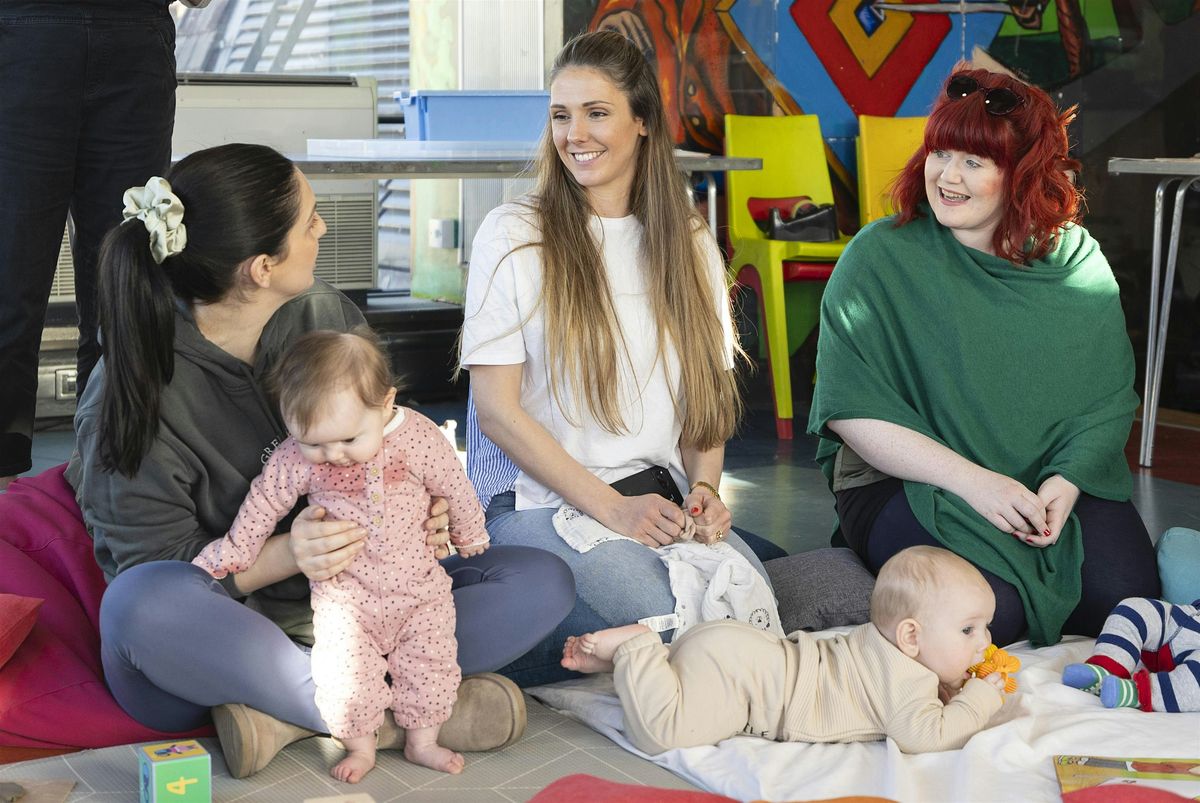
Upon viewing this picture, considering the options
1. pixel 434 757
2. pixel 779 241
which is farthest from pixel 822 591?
pixel 779 241

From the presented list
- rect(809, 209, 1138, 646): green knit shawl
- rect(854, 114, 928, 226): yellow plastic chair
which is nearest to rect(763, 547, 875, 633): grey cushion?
rect(809, 209, 1138, 646): green knit shawl

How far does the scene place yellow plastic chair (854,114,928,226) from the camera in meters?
5.24

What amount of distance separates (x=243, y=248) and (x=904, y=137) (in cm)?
386

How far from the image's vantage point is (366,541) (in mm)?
1886

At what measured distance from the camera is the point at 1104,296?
8.45 feet

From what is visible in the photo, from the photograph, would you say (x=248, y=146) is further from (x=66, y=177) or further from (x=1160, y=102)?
(x=1160, y=102)

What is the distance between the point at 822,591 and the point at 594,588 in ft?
1.48

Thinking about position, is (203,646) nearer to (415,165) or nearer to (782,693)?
(782,693)

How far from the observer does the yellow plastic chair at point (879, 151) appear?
5238mm

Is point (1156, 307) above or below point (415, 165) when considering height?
below

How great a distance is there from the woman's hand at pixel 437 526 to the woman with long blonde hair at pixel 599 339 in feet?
1.03

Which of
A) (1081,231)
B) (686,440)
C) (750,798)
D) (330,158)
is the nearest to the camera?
(750,798)

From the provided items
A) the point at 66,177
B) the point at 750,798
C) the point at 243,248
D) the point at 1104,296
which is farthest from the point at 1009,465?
the point at 66,177

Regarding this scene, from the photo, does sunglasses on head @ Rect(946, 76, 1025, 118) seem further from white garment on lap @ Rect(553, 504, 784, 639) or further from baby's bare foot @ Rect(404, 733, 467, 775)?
baby's bare foot @ Rect(404, 733, 467, 775)
